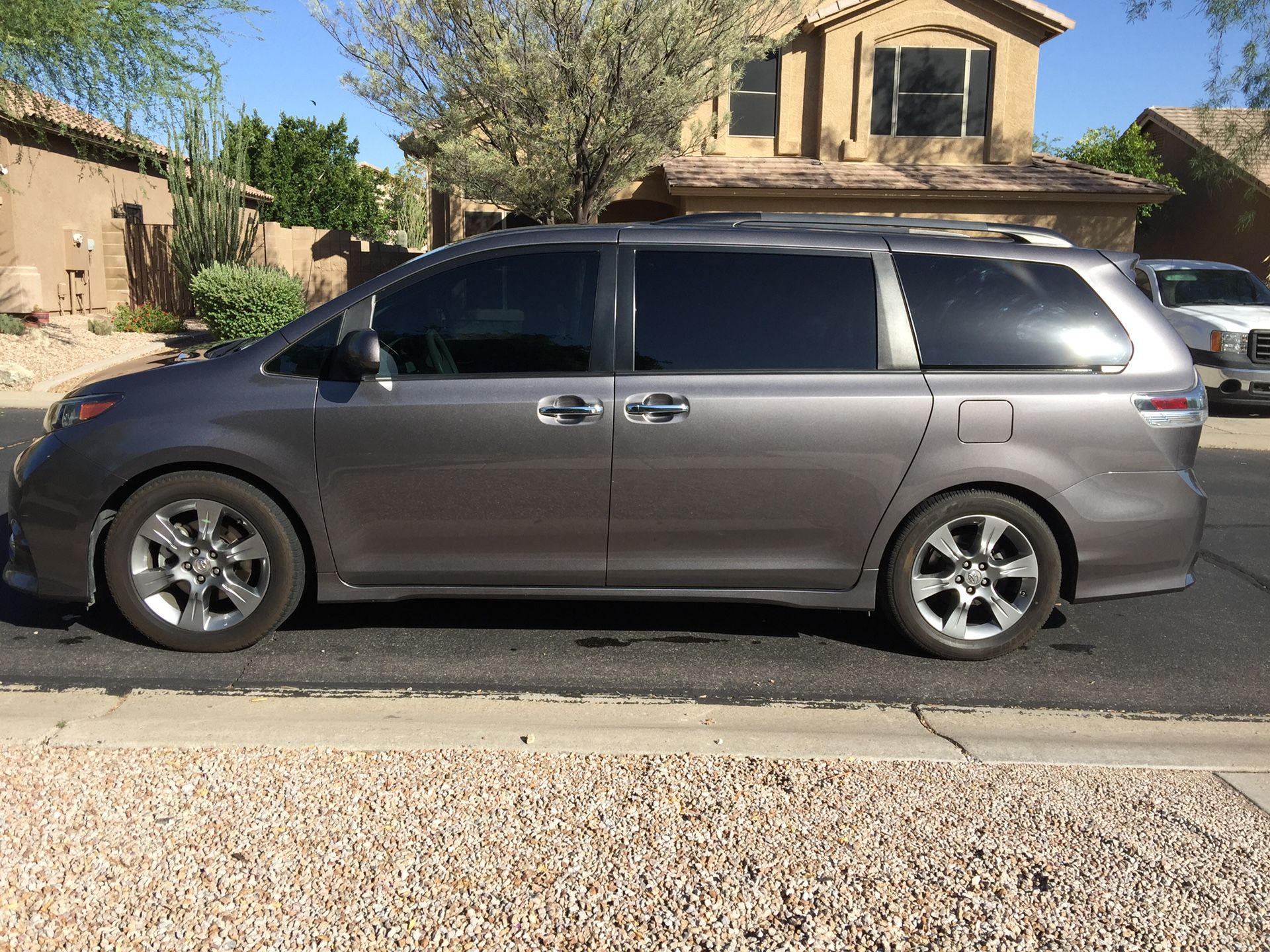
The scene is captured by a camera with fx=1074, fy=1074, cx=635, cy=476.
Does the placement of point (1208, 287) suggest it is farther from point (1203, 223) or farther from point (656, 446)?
point (1203, 223)

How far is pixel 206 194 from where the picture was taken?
19.6 m

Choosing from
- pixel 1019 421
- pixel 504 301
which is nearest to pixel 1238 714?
pixel 1019 421

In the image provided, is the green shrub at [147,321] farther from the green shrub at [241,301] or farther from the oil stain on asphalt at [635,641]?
the oil stain on asphalt at [635,641]

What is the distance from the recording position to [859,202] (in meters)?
20.7

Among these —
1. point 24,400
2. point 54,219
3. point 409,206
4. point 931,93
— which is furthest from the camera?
point 409,206

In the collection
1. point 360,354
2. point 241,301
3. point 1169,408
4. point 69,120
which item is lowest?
point 1169,408

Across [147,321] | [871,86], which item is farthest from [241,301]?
[871,86]

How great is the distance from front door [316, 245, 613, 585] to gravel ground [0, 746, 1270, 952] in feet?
3.72

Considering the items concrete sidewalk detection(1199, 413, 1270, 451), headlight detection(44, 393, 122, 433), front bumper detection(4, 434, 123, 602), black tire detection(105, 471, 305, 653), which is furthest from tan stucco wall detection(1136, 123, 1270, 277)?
front bumper detection(4, 434, 123, 602)

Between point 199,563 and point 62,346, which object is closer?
point 199,563

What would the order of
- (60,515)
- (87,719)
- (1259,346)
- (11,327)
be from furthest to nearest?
(11,327)
(1259,346)
(60,515)
(87,719)

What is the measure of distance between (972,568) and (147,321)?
746 inches

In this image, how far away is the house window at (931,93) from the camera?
21.4 metres

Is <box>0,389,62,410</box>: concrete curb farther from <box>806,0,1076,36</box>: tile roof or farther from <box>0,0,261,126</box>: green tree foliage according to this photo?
<box>806,0,1076,36</box>: tile roof
